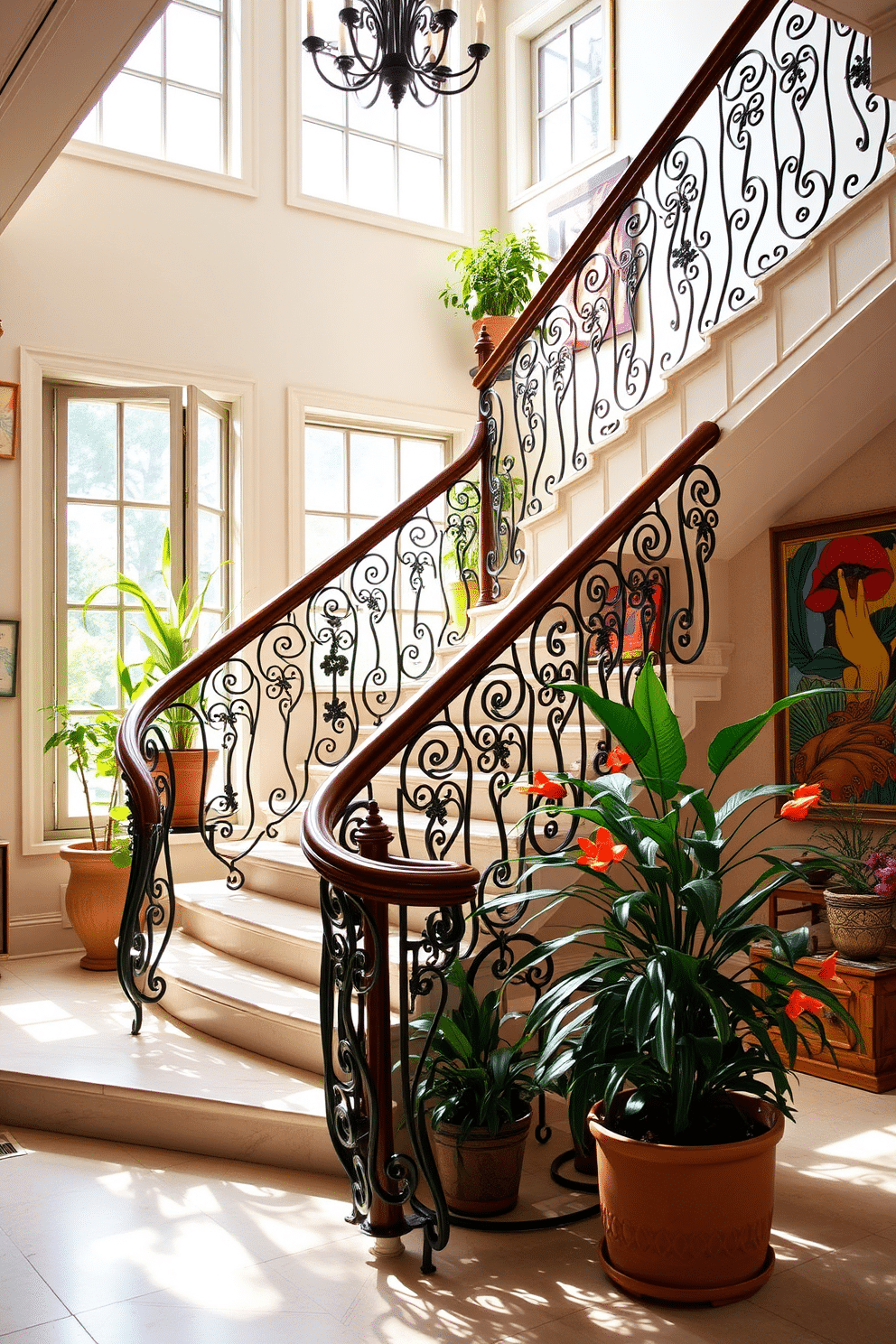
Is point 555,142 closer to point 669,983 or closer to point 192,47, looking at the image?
point 192,47

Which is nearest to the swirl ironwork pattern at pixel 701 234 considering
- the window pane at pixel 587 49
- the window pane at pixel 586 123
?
the window pane at pixel 586 123

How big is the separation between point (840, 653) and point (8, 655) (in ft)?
12.0

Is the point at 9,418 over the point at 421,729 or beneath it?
over

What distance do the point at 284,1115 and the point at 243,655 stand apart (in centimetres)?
327

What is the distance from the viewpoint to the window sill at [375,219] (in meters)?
6.34

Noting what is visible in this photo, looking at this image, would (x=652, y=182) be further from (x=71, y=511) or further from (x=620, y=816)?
(x=620, y=816)

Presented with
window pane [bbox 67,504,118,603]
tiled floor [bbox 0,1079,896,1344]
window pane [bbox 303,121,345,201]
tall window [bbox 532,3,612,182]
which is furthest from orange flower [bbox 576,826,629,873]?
tall window [bbox 532,3,612,182]

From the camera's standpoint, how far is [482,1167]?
2.71m

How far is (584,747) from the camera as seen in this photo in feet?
10.9

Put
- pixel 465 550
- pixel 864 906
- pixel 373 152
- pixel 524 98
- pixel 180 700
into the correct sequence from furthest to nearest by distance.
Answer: pixel 524 98, pixel 373 152, pixel 465 550, pixel 180 700, pixel 864 906

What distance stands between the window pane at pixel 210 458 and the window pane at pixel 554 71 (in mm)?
2950

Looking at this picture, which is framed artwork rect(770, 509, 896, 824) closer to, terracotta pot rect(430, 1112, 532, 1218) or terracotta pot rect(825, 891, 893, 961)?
terracotta pot rect(825, 891, 893, 961)

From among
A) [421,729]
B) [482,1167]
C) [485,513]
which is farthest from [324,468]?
[482,1167]

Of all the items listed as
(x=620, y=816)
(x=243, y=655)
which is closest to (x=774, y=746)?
(x=620, y=816)
